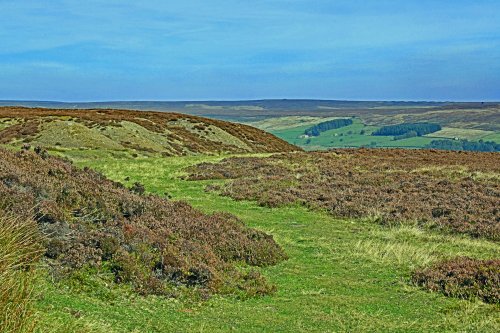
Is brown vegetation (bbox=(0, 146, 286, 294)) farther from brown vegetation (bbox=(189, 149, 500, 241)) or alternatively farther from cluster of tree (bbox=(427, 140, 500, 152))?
cluster of tree (bbox=(427, 140, 500, 152))

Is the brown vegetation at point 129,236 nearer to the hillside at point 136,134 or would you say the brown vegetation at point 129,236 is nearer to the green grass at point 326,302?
the green grass at point 326,302

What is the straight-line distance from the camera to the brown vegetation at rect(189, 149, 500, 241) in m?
24.0

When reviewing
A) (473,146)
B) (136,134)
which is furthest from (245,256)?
(473,146)

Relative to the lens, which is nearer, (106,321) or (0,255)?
(0,255)

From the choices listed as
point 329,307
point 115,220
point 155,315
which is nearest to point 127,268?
point 155,315

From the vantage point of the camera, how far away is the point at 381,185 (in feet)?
107

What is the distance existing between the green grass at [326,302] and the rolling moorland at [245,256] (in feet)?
0.14

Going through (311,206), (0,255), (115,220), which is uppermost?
(0,255)

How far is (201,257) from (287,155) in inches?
1378

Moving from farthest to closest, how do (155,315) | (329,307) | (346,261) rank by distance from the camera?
Answer: (346,261), (329,307), (155,315)

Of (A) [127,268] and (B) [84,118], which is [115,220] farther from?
(B) [84,118]

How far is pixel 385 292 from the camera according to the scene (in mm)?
13438

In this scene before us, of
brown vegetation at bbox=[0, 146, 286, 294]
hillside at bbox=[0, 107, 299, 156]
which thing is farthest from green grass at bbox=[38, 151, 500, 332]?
hillside at bbox=[0, 107, 299, 156]

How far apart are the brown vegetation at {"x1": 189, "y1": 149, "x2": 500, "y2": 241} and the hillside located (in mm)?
13453
